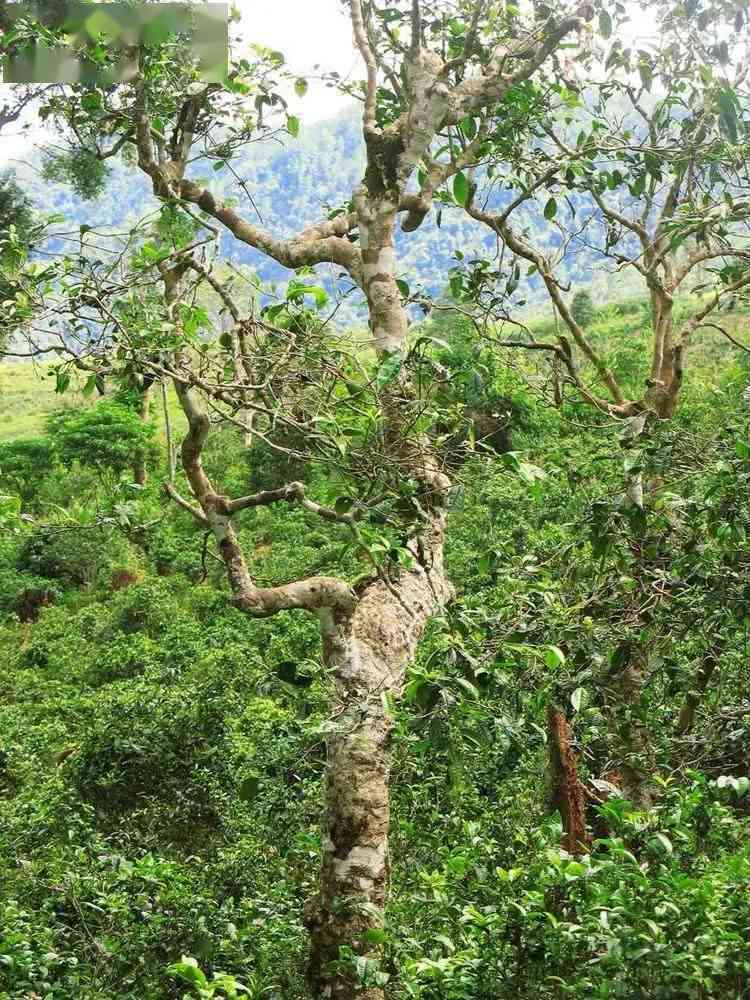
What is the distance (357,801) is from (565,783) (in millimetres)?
2804

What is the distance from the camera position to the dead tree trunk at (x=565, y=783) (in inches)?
235

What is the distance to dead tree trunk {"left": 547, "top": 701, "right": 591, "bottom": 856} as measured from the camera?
5.98 meters

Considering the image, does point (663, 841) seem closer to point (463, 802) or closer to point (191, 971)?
point (191, 971)

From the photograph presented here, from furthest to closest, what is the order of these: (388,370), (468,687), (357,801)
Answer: (357,801)
(388,370)
(468,687)

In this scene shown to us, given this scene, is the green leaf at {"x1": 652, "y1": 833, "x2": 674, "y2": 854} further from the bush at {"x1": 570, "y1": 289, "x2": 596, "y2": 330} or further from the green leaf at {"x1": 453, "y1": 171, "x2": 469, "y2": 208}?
the bush at {"x1": 570, "y1": 289, "x2": 596, "y2": 330}

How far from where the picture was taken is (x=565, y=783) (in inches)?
239

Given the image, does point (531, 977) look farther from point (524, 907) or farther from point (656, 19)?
point (656, 19)

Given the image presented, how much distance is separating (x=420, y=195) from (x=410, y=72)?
48 cm

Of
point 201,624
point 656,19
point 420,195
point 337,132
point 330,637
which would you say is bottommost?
point 201,624

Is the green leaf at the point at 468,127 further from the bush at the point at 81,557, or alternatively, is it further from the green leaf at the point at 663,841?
the bush at the point at 81,557

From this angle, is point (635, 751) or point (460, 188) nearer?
point (460, 188)

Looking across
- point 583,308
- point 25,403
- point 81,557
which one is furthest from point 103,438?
point 25,403

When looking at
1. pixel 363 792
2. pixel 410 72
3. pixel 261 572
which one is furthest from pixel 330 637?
pixel 261 572

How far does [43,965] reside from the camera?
150 inches
